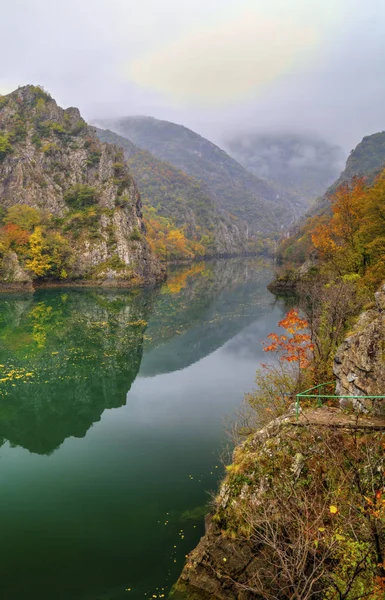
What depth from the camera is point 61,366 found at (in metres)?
34.7

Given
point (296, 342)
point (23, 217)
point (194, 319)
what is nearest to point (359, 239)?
point (296, 342)

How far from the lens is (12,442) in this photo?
22.2 m

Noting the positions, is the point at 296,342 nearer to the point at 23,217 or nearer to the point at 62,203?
the point at 23,217

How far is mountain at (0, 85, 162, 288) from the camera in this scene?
8425 centimetres

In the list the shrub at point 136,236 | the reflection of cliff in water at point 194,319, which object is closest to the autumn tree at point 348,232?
the reflection of cliff in water at point 194,319

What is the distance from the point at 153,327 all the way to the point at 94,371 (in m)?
19.4

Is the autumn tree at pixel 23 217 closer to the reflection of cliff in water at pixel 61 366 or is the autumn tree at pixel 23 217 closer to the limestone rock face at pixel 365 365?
the reflection of cliff in water at pixel 61 366

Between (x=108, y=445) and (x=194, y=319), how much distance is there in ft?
126

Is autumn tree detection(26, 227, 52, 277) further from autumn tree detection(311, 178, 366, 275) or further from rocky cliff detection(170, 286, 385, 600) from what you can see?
rocky cliff detection(170, 286, 385, 600)

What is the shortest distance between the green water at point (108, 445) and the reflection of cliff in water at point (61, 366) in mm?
141

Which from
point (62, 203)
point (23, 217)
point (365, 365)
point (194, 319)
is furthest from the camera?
point (62, 203)

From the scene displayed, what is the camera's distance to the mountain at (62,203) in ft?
276

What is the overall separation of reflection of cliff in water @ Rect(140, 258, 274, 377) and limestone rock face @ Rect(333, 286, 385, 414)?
23936 millimetres

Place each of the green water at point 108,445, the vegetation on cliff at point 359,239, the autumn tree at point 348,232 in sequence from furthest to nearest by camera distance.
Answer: the autumn tree at point 348,232, the vegetation on cliff at point 359,239, the green water at point 108,445
